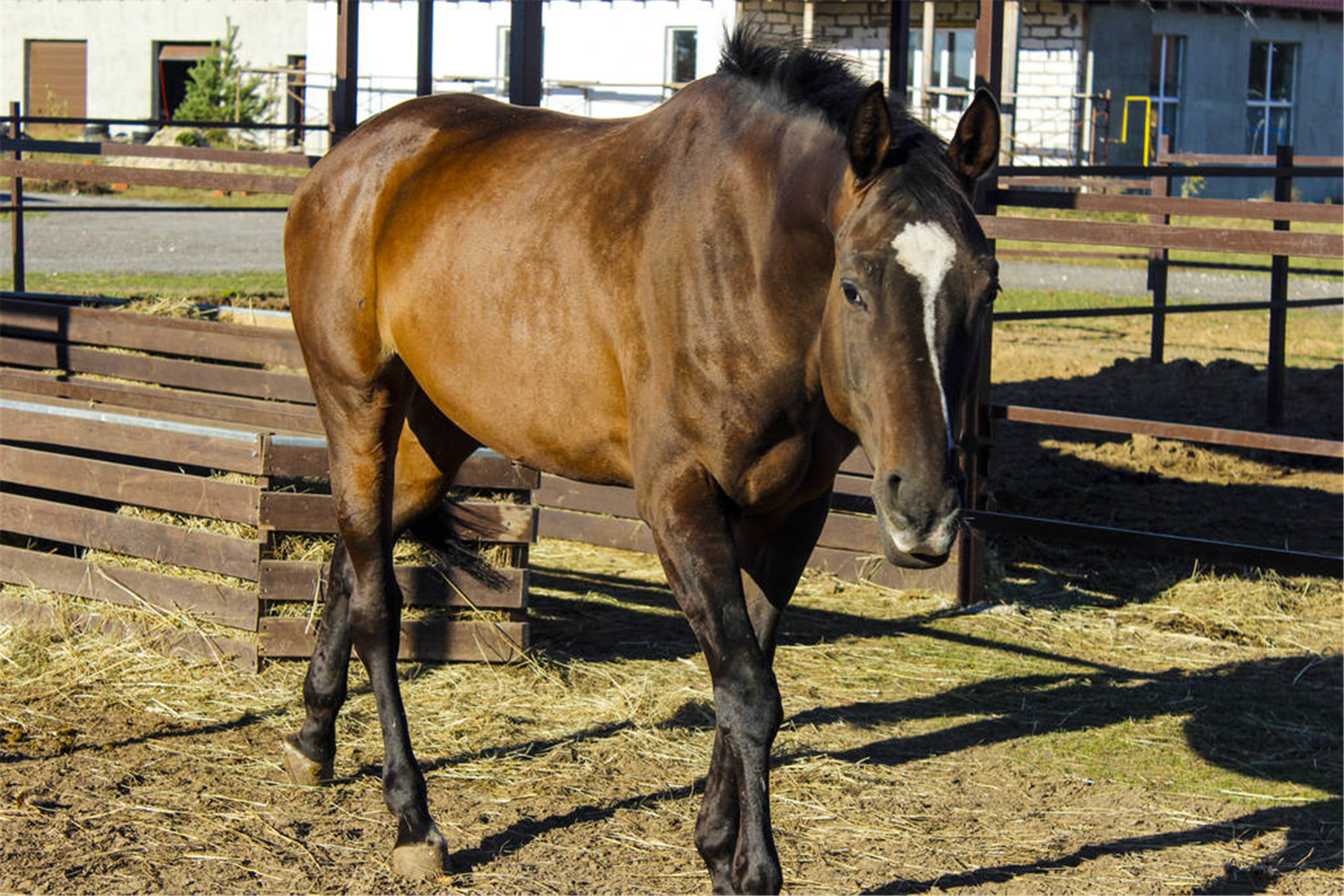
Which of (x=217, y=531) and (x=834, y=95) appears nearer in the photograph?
(x=834, y=95)

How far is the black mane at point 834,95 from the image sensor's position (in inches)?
109

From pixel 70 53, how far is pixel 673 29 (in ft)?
61.7

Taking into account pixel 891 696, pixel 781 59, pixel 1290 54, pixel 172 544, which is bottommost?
pixel 891 696

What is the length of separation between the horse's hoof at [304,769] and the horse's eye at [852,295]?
88.3 inches

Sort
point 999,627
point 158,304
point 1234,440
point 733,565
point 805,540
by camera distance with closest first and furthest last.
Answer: point 733,565
point 805,540
point 1234,440
point 999,627
point 158,304

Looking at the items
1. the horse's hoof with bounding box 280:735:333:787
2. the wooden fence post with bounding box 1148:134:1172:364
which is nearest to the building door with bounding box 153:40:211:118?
the wooden fence post with bounding box 1148:134:1172:364

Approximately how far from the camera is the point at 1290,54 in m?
29.8

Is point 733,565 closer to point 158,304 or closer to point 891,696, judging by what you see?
point 891,696

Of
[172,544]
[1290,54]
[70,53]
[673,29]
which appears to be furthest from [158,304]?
[70,53]

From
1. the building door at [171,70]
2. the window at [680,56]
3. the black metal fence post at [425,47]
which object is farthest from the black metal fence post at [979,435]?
the building door at [171,70]

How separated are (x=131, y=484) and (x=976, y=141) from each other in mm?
3487

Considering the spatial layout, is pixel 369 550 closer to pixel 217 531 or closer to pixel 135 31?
pixel 217 531

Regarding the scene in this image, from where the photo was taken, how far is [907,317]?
→ 2.69m

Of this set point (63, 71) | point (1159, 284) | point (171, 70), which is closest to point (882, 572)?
point (1159, 284)
